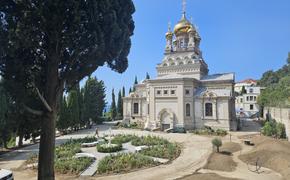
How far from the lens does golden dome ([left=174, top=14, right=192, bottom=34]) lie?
46719mm

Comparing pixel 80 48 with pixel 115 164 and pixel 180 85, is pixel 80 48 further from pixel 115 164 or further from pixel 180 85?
pixel 180 85

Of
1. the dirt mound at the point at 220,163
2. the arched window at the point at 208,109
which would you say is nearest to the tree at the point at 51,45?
the dirt mound at the point at 220,163

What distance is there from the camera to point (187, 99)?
121ft

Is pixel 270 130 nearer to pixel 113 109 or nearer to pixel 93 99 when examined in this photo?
pixel 93 99

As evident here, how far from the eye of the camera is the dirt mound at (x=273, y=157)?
49.0 feet

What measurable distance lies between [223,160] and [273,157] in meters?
3.39

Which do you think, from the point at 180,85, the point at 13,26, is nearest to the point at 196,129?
the point at 180,85

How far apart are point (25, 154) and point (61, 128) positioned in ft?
44.7

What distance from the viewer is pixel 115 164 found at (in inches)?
621

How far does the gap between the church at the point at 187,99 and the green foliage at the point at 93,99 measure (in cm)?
693

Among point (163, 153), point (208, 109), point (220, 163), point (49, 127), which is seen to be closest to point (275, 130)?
point (208, 109)

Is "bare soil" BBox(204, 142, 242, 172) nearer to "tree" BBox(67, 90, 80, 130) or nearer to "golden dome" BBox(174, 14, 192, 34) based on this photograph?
"tree" BBox(67, 90, 80, 130)

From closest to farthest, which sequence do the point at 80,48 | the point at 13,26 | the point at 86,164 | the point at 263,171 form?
the point at 13,26
the point at 80,48
the point at 263,171
the point at 86,164

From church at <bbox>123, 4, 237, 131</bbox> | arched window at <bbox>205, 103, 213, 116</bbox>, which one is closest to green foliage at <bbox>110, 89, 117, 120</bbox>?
church at <bbox>123, 4, 237, 131</bbox>
